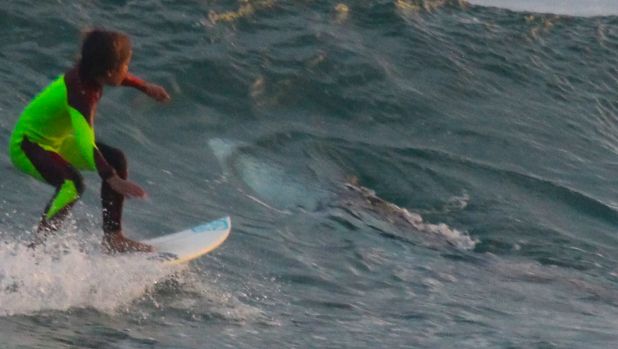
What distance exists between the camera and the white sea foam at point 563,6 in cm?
1605

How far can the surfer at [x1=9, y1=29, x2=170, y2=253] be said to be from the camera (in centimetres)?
614

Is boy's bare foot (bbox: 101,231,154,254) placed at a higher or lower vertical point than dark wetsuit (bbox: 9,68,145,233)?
lower

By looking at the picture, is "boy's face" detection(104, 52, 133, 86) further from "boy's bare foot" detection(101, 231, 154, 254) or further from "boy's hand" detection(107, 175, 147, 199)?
"boy's bare foot" detection(101, 231, 154, 254)

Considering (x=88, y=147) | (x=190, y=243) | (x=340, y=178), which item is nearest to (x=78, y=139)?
(x=88, y=147)

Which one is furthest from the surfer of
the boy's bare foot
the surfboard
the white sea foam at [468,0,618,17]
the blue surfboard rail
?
the white sea foam at [468,0,618,17]

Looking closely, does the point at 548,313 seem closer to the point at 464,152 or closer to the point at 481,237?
the point at 481,237

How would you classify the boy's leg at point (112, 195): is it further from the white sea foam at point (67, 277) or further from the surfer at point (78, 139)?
the white sea foam at point (67, 277)

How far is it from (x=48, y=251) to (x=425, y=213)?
14.7 feet

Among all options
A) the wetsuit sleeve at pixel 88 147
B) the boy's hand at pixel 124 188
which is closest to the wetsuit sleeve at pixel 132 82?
the wetsuit sleeve at pixel 88 147

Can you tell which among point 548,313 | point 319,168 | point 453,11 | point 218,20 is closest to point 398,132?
point 319,168

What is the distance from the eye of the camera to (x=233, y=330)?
631 centimetres

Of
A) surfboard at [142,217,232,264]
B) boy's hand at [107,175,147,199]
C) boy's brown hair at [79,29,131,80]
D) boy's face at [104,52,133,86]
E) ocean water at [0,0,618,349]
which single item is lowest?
ocean water at [0,0,618,349]

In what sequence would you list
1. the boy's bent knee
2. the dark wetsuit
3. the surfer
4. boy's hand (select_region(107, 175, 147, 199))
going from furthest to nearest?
the boy's bent knee, the dark wetsuit, the surfer, boy's hand (select_region(107, 175, 147, 199))

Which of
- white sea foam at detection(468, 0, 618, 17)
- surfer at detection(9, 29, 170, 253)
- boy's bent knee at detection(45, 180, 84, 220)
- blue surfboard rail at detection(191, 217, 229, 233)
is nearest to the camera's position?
surfer at detection(9, 29, 170, 253)
